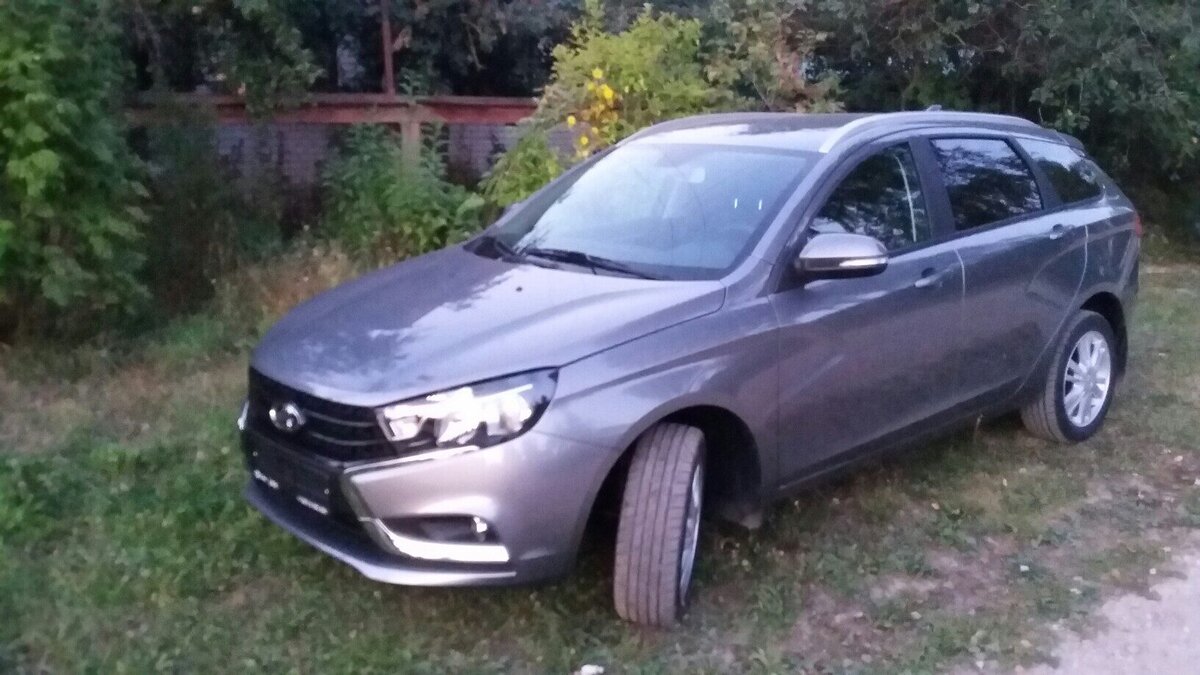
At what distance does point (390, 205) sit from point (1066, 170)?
4300 millimetres

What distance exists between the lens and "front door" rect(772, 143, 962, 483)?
4406 mm

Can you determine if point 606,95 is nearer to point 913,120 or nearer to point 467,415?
point 913,120

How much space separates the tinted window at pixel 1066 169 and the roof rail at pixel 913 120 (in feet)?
0.55

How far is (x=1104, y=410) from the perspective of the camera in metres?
6.32

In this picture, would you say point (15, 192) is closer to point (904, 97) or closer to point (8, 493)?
point (8, 493)

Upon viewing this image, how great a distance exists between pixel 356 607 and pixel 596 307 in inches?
53.0

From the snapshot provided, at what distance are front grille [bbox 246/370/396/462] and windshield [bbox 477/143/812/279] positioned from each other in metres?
→ 1.18

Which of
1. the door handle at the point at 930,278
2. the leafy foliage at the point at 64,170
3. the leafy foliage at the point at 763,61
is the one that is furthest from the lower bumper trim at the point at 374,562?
the leafy foliage at the point at 763,61

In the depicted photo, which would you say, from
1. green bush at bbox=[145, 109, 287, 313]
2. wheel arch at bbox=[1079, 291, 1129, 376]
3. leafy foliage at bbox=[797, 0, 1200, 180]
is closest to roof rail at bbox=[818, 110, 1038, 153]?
wheel arch at bbox=[1079, 291, 1129, 376]

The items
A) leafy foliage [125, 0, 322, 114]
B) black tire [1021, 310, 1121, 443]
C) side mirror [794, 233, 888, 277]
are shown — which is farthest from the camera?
leafy foliage [125, 0, 322, 114]

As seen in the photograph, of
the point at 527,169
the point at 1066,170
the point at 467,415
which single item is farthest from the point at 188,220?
the point at 1066,170

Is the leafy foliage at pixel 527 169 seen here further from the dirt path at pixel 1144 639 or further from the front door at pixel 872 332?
the dirt path at pixel 1144 639

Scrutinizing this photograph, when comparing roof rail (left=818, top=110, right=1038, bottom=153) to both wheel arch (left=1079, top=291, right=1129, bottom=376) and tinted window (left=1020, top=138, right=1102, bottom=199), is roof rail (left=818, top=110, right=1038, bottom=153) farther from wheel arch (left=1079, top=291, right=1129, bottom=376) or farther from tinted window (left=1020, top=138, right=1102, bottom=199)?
wheel arch (left=1079, top=291, right=1129, bottom=376)

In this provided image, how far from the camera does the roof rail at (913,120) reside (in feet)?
16.0
